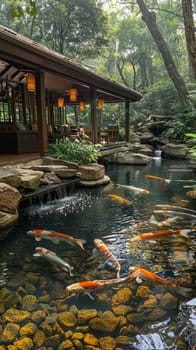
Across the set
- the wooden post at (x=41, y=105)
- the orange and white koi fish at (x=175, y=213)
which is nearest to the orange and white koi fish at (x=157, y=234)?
the orange and white koi fish at (x=175, y=213)

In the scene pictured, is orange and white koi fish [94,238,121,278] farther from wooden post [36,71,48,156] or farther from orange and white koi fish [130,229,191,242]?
wooden post [36,71,48,156]

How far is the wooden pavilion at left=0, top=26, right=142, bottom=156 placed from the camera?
617 cm

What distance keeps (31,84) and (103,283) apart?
7053 mm

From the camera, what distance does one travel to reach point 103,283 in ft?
9.87

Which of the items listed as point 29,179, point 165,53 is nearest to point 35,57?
point 29,179

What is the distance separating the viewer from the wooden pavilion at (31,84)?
617 centimetres

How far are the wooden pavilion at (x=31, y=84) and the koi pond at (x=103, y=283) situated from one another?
343 cm

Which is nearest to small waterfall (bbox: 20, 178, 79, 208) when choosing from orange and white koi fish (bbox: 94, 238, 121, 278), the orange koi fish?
orange and white koi fish (bbox: 94, 238, 121, 278)

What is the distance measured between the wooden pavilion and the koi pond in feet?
11.3

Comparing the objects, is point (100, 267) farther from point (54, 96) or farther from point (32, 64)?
point (54, 96)

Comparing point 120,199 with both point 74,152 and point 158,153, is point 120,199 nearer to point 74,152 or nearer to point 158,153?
point 74,152

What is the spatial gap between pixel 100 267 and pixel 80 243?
81 centimetres

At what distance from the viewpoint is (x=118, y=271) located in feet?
11.3

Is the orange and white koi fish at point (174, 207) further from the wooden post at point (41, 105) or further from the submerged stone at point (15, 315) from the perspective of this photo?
the submerged stone at point (15, 315)
